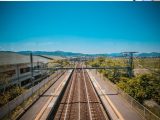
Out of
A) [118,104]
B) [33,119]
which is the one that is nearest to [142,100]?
[118,104]

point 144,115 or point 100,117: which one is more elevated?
point 144,115

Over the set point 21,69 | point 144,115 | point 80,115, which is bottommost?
point 80,115

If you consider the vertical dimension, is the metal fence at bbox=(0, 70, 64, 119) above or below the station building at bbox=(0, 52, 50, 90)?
below

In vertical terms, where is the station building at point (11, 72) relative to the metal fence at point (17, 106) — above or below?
above

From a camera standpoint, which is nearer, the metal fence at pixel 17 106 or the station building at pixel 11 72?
the metal fence at pixel 17 106

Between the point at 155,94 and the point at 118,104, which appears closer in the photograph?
the point at 118,104

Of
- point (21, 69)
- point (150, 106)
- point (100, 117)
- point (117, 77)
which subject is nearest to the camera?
point (100, 117)

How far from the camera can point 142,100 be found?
2114 cm

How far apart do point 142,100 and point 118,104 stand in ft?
10.1

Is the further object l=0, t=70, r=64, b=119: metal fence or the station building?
the station building

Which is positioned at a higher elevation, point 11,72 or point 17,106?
point 11,72

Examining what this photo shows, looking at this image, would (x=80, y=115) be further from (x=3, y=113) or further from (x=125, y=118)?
(x=3, y=113)

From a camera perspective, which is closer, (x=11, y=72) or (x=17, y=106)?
(x=17, y=106)

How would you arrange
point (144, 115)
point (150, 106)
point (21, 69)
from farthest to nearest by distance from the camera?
point (21, 69), point (150, 106), point (144, 115)
